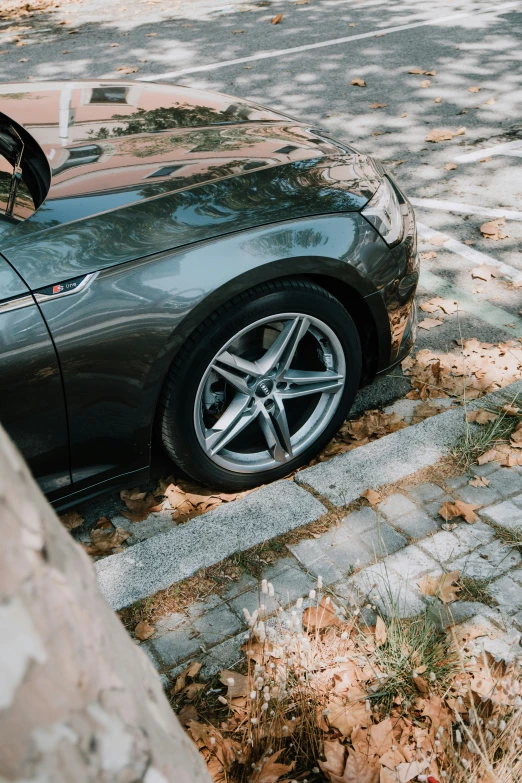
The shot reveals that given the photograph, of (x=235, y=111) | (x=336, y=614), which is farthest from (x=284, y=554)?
(x=235, y=111)

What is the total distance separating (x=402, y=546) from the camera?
275 cm

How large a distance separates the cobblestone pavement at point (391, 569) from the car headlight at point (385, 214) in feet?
3.36

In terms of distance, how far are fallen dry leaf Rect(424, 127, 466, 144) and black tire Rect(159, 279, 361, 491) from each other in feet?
12.6

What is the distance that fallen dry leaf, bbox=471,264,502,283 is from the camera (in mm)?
4543

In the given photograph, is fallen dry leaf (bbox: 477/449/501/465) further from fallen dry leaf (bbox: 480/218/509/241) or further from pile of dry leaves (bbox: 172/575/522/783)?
fallen dry leaf (bbox: 480/218/509/241)

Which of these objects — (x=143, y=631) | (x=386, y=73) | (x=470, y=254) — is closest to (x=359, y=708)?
(x=143, y=631)

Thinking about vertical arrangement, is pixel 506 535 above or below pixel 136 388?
below

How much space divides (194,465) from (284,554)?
48cm

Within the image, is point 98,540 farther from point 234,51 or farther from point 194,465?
point 234,51

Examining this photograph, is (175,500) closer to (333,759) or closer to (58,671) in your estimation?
(333,759)

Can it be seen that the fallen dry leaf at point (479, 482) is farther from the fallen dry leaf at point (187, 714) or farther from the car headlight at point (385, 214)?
the fallen dry leaf at point (187, 714)

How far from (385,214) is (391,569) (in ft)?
4.63

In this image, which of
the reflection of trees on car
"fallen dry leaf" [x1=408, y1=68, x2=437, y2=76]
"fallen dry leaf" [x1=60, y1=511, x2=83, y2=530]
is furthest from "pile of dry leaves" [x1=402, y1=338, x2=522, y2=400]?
"fallen dry leaf" [x1=408, y1=68, x2=437, y2=76]

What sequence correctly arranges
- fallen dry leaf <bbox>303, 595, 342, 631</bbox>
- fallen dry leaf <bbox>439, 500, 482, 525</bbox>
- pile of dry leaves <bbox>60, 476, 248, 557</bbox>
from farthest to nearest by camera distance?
pile of dry leaves <bbox>60, 476, 248, 557</bbox>, fallen dry leaf <bbox>439, 500, 482, 525</bbox>, fallen dry leaf <bbox>303, 595, 342, 631</bbox>
